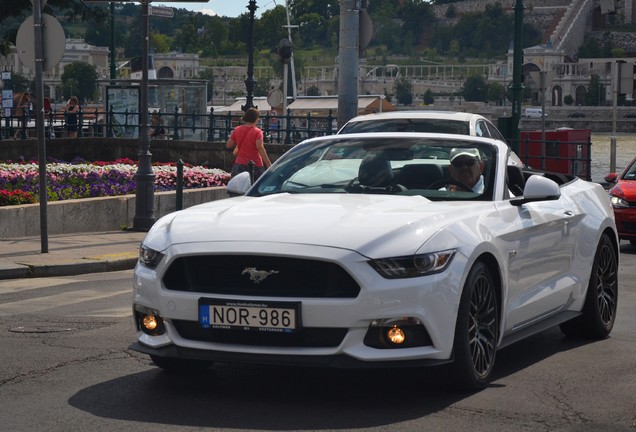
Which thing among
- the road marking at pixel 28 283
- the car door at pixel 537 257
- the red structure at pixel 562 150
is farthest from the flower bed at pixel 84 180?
the red structure at pixel 562 150

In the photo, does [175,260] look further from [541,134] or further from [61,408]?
[541,134]

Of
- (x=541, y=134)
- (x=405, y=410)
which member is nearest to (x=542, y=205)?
(x=405, y=410)

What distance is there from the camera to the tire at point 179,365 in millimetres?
7590

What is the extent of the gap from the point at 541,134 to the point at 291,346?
30144mm

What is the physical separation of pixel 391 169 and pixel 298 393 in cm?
165

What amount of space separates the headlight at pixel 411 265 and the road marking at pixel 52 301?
4495 millimetres

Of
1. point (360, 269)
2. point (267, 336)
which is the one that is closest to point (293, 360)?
point (267, 336)

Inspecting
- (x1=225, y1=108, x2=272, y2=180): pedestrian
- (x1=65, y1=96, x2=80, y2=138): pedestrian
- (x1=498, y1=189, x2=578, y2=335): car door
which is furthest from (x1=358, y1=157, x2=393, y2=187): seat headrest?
(x1=65, y1=96, x2=80, y2=138): pedestrian

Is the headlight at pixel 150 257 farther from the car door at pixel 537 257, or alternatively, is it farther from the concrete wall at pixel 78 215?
the concrete wall at pixel 78 215

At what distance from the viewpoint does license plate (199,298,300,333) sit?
22.1ft

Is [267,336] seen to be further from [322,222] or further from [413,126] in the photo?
[413,126]

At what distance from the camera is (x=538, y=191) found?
809 cm

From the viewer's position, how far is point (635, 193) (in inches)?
723

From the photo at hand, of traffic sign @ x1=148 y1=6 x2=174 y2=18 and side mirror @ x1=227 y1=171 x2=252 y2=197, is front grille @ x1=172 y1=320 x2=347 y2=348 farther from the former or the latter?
traffic sign @ x1=148 y1=6 x2=174 y2=18
